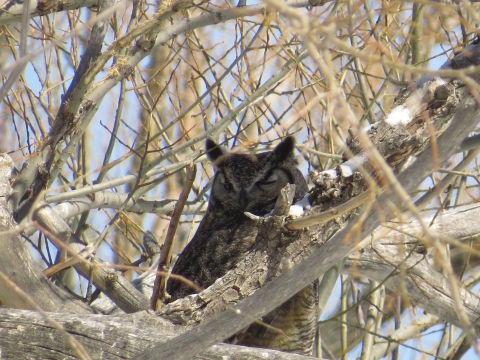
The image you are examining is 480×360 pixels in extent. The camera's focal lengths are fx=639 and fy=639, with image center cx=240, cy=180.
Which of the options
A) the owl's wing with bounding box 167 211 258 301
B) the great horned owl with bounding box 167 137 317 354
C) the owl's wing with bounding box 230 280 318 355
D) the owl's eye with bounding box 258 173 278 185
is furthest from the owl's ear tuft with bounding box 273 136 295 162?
the owl's wing with bounding box 230 280 318 355

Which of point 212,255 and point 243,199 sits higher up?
point 243,199

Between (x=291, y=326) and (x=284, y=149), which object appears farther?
(x=284, y=149)

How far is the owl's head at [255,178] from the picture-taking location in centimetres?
392

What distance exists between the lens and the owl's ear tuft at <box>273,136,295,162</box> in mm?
3975

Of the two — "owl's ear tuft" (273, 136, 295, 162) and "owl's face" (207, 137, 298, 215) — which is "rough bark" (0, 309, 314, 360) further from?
"owl's ear tuft" (273, 136, 295, 162)

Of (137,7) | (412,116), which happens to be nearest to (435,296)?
(412,116)

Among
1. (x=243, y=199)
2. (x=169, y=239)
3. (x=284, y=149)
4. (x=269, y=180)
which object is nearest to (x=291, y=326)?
(x=243, y=199)

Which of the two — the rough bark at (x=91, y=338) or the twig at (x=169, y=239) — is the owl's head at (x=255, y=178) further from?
the rough bark at (x=91, y=338)

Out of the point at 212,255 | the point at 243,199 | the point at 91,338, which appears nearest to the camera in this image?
the point at 91,338

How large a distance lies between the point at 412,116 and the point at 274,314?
1381 millimetres

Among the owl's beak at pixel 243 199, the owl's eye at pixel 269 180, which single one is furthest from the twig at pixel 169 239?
the owl's eye at pixel 269 180

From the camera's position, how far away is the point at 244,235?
3.53 m

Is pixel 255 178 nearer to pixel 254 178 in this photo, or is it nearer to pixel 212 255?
pixel 254 178

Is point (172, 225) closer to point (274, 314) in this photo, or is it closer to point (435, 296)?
point (274, 314)
